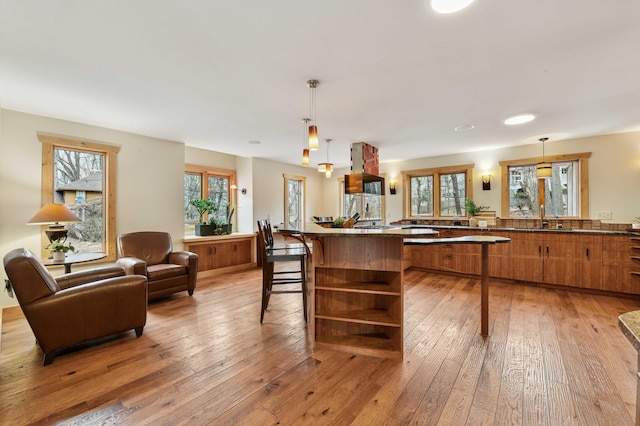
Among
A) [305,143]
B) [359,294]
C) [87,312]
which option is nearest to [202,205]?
[305,143]

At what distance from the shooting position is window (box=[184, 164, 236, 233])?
5.47m

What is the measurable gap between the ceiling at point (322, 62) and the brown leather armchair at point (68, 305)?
1.70 metres

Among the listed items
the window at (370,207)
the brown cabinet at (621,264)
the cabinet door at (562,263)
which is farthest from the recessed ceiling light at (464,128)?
the window at (370,207)

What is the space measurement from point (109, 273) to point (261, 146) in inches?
121

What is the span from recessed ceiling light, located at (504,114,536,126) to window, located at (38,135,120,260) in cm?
560

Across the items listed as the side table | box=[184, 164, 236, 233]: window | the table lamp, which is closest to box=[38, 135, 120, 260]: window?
the table lamp

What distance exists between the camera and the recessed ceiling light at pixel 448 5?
1.54 metres

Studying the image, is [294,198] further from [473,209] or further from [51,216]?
[51,216]

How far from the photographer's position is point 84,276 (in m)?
2.83

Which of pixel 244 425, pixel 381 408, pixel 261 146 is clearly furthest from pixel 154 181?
pixel 381 408

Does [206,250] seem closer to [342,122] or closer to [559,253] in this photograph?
[342,122]

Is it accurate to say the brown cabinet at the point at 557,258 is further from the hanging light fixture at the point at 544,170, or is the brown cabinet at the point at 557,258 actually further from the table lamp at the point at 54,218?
the table lamp at the point at 54,218

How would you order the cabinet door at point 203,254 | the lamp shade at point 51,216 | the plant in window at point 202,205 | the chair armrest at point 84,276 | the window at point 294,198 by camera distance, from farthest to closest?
the window at point 294,198, the plant in window at point 202,205, the cabinet door at point 203,254, the lamp shade at point 51,216, the chair armrest at point 84,276

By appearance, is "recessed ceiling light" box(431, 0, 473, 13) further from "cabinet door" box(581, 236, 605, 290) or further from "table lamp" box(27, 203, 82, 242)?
"cabinet door" box(581, 236, 605, 290)
